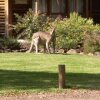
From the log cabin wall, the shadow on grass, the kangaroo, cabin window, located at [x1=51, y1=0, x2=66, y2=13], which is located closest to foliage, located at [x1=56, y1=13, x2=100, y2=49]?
the kangaroo

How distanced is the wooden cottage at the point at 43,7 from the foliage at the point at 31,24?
137cm

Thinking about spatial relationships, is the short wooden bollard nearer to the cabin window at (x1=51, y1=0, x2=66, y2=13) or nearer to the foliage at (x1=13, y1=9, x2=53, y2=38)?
the foliage at (x1=13, y1=9, x2=53, y2=38)

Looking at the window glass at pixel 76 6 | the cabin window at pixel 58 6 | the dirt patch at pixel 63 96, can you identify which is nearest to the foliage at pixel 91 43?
the cabin window at pixel 58 6

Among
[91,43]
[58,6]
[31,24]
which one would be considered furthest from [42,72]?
[58,6]

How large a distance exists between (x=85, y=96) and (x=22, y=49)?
13.2 metres

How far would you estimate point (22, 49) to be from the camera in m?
26.9

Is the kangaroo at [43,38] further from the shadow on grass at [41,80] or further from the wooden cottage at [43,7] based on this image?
the shadow on grass at [41,80]

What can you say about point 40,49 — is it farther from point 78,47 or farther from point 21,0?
point 21,0

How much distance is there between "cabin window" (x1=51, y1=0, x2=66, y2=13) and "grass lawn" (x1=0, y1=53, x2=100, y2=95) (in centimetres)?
964

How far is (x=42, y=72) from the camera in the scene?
17.9 m

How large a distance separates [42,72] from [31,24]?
1017 cm

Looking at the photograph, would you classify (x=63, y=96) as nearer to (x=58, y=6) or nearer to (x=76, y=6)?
(x=58, y=6)

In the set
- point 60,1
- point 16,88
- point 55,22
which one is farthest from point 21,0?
point 16,88

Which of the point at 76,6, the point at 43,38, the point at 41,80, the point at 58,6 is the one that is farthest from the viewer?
the point at 76,6
